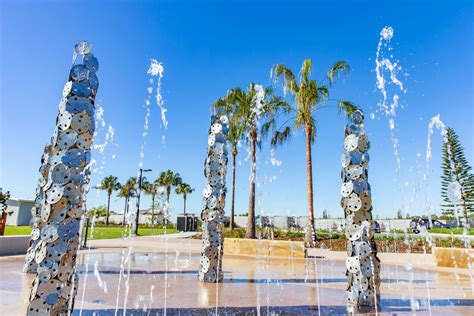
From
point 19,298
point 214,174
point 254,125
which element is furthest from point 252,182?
point 19,298

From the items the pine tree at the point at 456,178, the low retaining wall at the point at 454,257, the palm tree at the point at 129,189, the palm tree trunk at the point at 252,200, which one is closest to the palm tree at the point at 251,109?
the palm tree trunk at the point at 252,200

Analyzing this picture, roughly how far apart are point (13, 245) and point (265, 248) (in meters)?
10.6

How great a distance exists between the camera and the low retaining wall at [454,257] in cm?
1145

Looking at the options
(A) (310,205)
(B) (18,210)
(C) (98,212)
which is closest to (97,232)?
(B) (18,210)

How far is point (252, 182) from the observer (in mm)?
21031

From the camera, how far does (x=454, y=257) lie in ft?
38.7

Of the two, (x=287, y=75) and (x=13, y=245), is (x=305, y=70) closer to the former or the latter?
(x=287, y=75)

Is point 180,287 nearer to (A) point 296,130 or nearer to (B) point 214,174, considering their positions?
(B) point 214,174

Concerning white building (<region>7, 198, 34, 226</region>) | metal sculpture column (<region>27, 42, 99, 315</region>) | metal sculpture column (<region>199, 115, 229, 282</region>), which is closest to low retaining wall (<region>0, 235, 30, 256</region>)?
metal sculpture column (<region>199, 115, 229, 282</region>)

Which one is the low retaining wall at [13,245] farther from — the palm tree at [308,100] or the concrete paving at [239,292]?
the palm tree at [308,100]

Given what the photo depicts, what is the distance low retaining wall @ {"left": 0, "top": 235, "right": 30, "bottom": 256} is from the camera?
12.5 meters

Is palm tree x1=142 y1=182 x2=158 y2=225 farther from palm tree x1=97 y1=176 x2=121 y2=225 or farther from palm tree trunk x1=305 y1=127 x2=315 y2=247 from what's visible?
palm tree trunk x1=305 y1=127 x2=315 y2=247

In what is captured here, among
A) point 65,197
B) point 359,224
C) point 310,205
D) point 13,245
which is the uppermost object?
point 310,205

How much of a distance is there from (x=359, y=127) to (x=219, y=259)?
14.9ft
